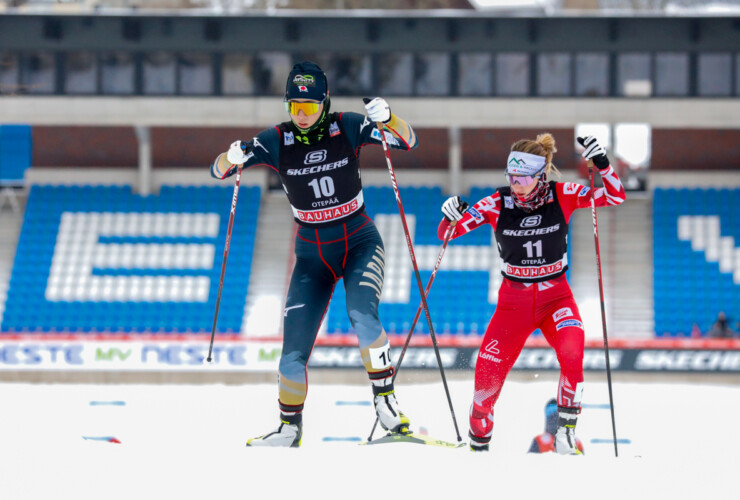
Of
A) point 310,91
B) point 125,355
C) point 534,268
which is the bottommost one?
point 125,355

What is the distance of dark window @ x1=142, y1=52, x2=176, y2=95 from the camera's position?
811 inches

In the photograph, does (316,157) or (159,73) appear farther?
(159,73)

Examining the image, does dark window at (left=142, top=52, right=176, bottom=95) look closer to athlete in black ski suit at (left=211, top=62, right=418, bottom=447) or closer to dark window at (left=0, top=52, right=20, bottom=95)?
dark window at (left=0, top=52, right=20, bottom=95)

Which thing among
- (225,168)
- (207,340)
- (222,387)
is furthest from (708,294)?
(225,168)

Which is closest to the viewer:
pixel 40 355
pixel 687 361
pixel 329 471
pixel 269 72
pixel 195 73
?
pixel 329 471

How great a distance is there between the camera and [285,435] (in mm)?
5906

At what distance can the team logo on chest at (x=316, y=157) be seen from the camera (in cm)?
591

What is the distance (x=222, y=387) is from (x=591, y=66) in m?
→ 12.9

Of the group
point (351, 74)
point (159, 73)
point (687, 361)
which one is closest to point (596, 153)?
point (687, 361)

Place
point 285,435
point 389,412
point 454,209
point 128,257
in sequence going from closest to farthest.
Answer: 1. point 389,412
2. point 285,435
3. point 454,209
4. point 128,257

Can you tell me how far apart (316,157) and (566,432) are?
104 inches

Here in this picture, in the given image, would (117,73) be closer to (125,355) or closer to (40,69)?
(40,69)

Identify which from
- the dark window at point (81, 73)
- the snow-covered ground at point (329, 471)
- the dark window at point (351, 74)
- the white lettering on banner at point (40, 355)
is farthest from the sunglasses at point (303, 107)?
the dark window at point (81, 73)

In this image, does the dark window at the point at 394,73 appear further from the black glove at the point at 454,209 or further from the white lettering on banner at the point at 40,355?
the black glove at the point at 454,209
